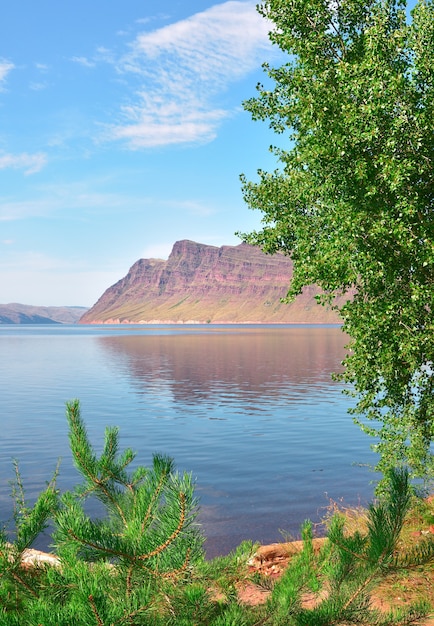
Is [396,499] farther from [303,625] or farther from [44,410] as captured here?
[44,410]

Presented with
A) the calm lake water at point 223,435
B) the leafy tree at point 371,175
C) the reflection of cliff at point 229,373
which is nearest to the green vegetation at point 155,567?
the calm lake water at point 223,435

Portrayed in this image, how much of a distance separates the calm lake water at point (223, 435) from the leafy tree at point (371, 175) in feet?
28.6

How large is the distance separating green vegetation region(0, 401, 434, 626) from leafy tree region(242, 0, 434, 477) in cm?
695

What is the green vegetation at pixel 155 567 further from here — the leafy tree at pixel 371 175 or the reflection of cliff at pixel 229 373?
the reflection of cliff at pixel 229 373

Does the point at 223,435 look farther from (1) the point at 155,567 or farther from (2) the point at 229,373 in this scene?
(2) the point at 229,373

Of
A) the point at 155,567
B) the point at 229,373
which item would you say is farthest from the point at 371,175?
the point at 229,373

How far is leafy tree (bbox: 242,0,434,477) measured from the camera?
12.4 metres

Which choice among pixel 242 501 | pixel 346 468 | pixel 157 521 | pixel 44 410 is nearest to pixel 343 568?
pixel 157 521

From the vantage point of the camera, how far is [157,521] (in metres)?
5.76

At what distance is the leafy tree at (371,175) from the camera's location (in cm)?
1243

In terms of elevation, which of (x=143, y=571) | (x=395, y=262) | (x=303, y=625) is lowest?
(x=303, y=625)

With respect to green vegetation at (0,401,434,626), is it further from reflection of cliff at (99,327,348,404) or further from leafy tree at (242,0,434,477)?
reflection of cliff at (99,327,348,404)

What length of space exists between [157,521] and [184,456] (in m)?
30.1

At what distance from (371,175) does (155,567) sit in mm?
10087
